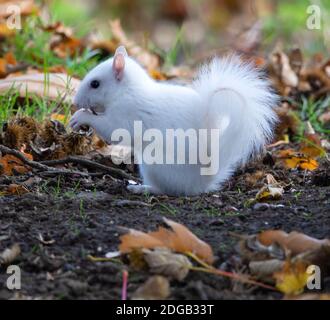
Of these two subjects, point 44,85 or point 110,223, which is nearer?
point 110,223

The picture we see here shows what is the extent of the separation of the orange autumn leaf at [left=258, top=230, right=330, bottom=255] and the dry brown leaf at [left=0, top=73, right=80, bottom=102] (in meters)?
2.41

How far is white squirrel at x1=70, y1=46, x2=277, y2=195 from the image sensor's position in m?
3.77

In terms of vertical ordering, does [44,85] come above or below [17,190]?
above

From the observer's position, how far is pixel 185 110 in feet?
12.5

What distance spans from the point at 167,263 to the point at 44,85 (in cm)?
256

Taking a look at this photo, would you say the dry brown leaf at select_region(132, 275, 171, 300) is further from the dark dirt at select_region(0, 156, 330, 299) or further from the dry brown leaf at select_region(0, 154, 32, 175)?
the dry brown leaf at select_region(0, 154, 32, 175)

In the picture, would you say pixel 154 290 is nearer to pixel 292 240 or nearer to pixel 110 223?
pixel 292 240

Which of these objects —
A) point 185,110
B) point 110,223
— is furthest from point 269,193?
point 110,223

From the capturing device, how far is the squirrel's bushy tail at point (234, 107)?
3762mm

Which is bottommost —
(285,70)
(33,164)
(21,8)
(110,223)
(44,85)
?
(110,223)

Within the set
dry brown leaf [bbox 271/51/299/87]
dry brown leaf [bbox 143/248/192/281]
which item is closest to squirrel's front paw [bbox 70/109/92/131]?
dry brown leaf [bbox 143/248/192/281]
